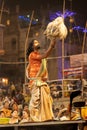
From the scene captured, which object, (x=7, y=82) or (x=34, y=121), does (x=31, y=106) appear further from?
(x=7, y=82)

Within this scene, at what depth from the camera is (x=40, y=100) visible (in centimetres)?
566

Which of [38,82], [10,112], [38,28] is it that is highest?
[38,28]

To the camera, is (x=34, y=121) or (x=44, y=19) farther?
(x=44, y=19)

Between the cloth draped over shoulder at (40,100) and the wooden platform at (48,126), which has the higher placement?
the cloth draped over shoulder at (40,100)

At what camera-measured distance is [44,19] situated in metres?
8.29

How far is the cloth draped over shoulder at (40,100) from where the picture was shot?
566 centimetres

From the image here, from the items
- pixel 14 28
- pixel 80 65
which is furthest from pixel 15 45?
pixel 80 65

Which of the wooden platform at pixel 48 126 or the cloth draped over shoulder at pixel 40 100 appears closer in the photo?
the wooden platform at pixel 48 126

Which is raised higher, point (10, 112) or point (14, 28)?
point (14, 28)

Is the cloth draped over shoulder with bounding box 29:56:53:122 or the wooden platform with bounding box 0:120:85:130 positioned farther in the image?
the cloth draped over shoulder with bounding box 29:56:53:122

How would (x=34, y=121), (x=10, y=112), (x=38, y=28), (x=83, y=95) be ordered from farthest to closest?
(x=38, y=28) → (x=83, y=95) → (x=10, y=112) → (x=34, y=121)

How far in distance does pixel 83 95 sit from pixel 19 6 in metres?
2.21

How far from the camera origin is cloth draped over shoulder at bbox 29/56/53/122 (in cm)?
566

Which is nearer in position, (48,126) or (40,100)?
(48,126)
